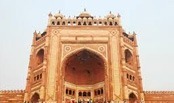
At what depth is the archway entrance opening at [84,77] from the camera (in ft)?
93.4

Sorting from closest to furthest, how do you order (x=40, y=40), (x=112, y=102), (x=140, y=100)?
(x=112, y=102) < (x=140, y=100) < (x=40, y=40)

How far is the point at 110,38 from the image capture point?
2889 cm

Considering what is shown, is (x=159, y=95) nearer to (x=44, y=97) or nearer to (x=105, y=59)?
(x=105, y=59)

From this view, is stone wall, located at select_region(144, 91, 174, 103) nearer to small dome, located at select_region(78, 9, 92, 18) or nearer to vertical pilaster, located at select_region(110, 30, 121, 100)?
vertical pilaster, located at select_region(110, 30, 121, 100)

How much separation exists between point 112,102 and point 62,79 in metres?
5.13

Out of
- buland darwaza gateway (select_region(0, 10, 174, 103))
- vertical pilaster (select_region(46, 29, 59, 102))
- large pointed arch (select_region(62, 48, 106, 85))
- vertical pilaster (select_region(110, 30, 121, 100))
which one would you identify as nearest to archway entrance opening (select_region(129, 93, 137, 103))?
buland darwaza gateway (select_region(0, 10, 174, 103))

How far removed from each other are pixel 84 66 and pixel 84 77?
3.87ft

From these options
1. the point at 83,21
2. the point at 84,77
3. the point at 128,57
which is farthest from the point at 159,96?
the point at 83,21

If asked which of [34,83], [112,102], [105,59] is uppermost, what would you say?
[105,59]

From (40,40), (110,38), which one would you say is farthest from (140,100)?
(40,40)

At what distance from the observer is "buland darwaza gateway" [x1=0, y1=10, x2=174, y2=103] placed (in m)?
26.7

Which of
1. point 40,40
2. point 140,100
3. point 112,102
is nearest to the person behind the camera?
point 112,102

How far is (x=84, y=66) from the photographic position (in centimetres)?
3086

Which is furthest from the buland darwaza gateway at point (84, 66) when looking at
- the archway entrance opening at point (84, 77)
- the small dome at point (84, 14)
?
the small dome at point (84, 14)
